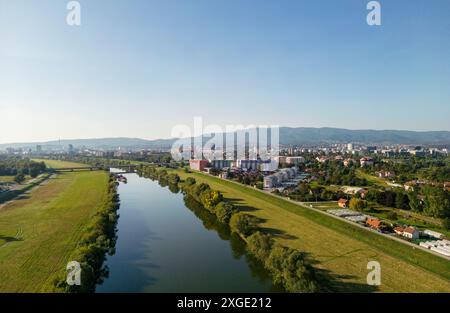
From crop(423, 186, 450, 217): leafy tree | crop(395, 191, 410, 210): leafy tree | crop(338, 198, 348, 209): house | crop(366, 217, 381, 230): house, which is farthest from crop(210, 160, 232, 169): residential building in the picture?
crop(366, 217, 381, 230): house

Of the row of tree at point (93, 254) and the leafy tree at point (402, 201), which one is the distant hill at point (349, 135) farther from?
the row of tree at point (93, 254)

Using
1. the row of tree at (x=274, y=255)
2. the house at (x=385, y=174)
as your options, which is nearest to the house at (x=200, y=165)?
the house at (x=385, y=174)

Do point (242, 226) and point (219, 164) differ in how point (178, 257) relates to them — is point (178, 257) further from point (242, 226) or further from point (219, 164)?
point (219, 164)

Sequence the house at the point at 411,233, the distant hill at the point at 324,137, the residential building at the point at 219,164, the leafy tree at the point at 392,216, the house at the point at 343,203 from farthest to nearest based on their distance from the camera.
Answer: the distant hill at the point at 324,137
the residential building at the point at 219,164
the house at the point at 343,203
the leafy tree at the point at 392,216
the house at the point at 411,233

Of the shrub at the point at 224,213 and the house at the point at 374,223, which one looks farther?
the shrub at the point at 224,213
